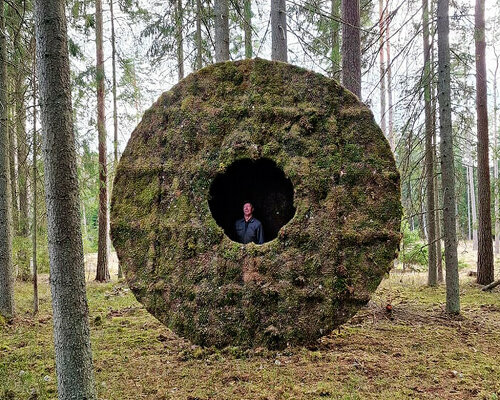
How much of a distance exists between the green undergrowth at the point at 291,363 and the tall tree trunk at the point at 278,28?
473 centimetres

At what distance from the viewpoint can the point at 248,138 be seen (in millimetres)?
4414

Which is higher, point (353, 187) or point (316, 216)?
point (353, 187)

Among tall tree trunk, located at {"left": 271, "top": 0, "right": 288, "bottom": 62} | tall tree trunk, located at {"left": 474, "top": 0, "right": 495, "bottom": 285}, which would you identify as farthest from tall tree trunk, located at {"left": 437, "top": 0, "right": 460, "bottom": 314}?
tall tree trunk, located at {"left": 474, "top": 0, "right": 495, "bottom": 285}

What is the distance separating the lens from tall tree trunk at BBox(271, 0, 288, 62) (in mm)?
6812

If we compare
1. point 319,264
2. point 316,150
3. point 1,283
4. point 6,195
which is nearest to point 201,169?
point 316,150

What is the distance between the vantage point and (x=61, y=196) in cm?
280

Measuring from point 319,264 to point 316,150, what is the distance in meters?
1.25

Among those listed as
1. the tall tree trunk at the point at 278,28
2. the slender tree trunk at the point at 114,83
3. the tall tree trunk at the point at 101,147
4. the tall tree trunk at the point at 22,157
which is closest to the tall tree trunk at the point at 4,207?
the tall tree trunk at the point at 22,157

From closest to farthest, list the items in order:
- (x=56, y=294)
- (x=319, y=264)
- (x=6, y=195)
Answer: (x=56, y=294), (x=319, y=264), (x=6, y=195)

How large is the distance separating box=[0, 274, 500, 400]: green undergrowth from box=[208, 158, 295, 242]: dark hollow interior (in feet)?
5.69

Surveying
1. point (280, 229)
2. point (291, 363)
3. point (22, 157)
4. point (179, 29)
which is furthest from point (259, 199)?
point (22, 157)

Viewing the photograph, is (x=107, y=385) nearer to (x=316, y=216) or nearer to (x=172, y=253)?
(x=172, y=253)

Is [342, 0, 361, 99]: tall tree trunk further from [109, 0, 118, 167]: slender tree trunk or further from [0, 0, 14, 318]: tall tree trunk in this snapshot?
[109, 0, 118, 167]: slender tree trunk

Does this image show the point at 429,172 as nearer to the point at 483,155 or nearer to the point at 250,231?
the point at 483,155
